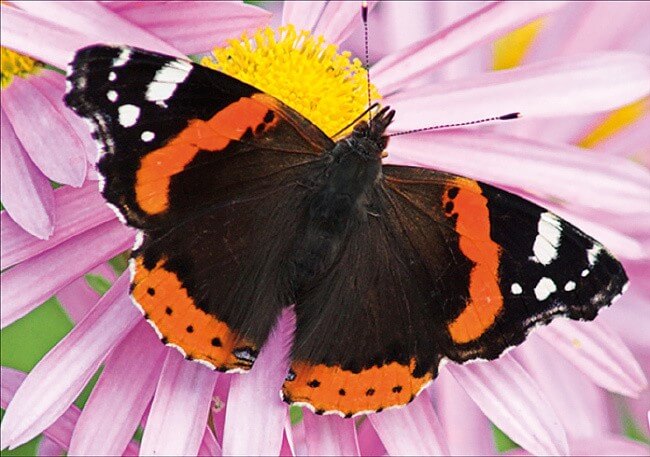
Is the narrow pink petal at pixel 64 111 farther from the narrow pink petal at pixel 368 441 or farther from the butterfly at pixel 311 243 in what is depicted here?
the narrow pink petal at pixel 368 441

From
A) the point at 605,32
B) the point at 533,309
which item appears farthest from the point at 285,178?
the point at 605,32

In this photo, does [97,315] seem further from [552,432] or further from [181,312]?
[552,432]

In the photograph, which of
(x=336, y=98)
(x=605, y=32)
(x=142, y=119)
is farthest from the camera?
(x=605, y=32)

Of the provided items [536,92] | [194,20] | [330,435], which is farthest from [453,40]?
[330,435]

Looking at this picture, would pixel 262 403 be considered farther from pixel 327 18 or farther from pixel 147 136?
pixel 327 18

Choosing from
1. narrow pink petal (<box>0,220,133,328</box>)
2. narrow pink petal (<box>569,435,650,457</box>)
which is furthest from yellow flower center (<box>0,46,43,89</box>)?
narrow pink petal (<box>569,435,650,457</box>)

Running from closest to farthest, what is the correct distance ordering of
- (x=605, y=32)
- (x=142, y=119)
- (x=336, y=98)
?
(x=142, y=119)
(x=336, y=98)
(x=605, y=32)
